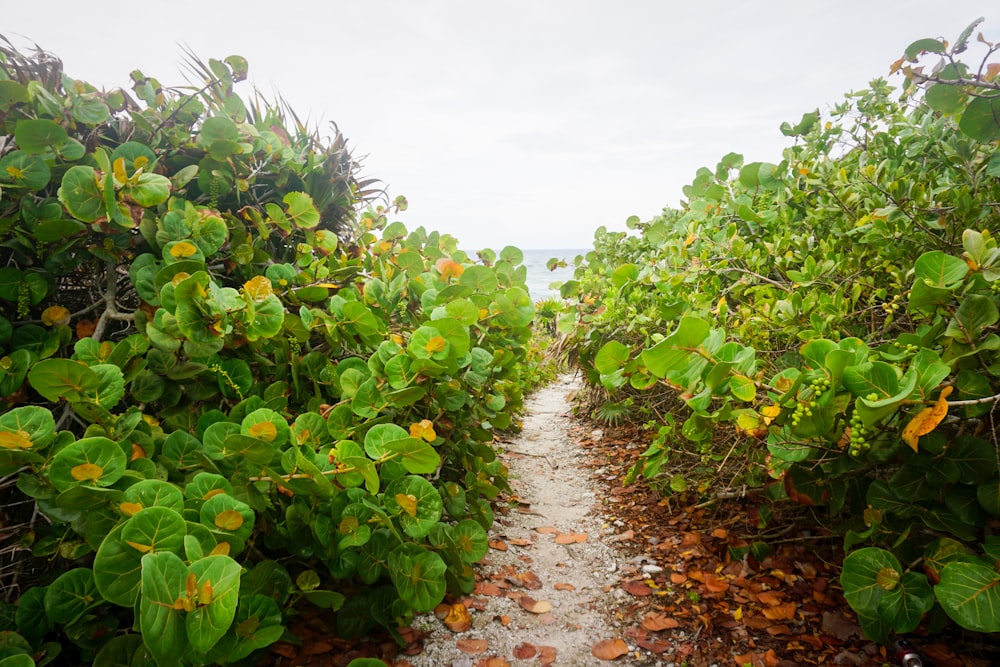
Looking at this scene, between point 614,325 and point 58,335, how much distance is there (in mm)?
3092

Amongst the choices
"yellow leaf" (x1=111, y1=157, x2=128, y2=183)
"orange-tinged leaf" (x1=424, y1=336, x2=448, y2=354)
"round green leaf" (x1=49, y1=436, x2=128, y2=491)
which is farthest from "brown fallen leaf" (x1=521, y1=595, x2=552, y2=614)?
"yellow leaf" (x1=111, y1=157, x2=128, y2=183)

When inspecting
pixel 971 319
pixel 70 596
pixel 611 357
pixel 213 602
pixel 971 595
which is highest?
pixel 971 319

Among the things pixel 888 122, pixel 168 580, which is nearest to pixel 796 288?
pixel 888 122

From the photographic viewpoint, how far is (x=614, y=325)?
3633 mm

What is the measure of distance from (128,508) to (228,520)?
0.19 m

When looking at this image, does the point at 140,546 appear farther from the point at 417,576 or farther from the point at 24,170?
the point at 24,170

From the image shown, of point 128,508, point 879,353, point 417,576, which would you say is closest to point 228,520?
point 128,508

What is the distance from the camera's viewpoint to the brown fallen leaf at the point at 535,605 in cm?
194

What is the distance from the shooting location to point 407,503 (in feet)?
4.45

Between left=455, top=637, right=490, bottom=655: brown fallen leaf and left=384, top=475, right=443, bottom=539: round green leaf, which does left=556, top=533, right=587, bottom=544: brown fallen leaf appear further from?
left=384, top=475, right=443, bottom=539: round green leaf

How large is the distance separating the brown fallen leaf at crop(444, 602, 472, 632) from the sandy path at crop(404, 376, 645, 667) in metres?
0.02

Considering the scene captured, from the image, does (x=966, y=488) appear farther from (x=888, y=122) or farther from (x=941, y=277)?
(x=888, y=122)

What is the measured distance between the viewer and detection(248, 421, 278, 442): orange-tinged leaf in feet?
3.76

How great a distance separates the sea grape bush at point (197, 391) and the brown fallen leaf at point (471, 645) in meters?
0.20
